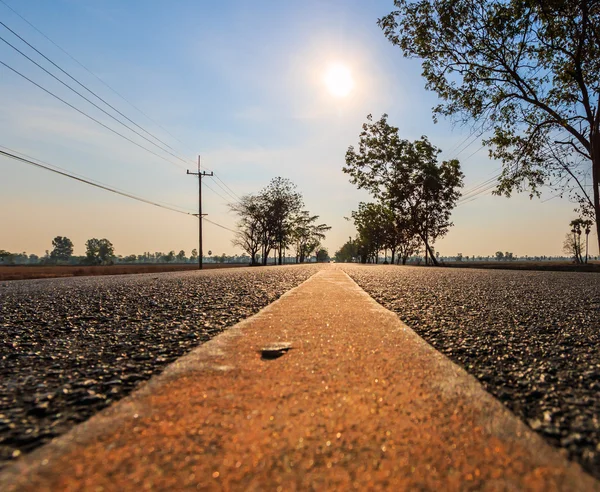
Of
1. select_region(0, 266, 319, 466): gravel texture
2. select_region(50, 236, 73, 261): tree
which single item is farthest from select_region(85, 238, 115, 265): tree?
select_region(0, 266, 319, 466): gravel texture

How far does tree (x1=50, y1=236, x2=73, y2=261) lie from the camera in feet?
629

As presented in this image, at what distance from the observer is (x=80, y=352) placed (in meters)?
2.06

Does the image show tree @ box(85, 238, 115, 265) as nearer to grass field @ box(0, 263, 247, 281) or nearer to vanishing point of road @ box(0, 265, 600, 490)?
grass field @ box(0, 263, 247, 281)

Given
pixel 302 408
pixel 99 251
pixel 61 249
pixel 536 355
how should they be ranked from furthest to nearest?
pixel 61 249, pixel 99 251, pixel 536 355, pixel 302 408

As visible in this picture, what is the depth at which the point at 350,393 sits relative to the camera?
1267 mm

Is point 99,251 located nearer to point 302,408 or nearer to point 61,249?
point 61,249

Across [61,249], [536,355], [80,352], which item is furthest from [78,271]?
[61,249]

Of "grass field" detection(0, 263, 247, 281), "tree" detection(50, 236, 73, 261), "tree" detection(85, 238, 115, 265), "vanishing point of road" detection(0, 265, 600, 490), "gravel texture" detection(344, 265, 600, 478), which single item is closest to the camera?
"vanishing point of road" detection(0, 265, 600, 490)

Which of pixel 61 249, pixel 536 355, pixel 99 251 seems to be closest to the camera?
pixel 536 355

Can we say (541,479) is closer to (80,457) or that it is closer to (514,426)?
(514,426)

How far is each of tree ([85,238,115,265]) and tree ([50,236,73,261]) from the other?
1067 inches

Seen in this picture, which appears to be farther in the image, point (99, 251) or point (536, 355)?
point (99, 251)

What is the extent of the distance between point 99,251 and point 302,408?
193 metres

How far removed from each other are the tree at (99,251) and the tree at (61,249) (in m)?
27.1
